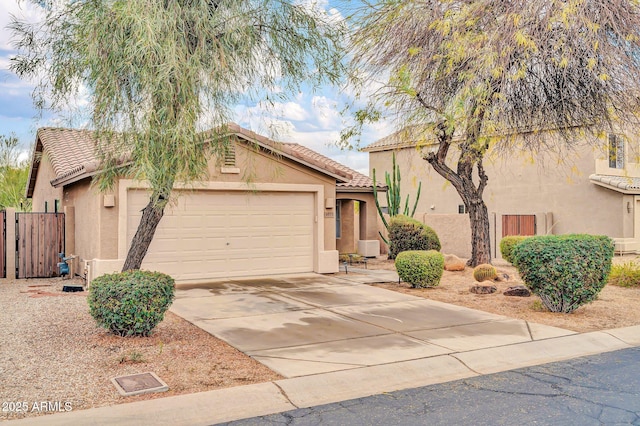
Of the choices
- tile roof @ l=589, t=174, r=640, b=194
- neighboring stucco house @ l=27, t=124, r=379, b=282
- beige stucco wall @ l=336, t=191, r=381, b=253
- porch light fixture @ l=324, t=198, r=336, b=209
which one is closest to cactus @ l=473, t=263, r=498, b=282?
neighboring stucco house @ l=27, t=124, r=379, b=282

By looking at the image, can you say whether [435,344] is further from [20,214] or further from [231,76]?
[20,214]

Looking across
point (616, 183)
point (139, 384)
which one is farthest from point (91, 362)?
point (616, 183)

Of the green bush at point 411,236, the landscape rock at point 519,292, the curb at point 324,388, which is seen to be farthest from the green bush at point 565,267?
the green bush at point 411,236

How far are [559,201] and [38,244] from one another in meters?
19.9

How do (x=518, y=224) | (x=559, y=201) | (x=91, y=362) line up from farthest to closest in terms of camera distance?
(x=559, y=201) → (x=518, y=224) → (x=91, y=362)

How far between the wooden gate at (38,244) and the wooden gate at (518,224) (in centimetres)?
1648

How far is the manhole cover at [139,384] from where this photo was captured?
580 centimetres

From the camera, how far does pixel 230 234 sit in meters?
15.0

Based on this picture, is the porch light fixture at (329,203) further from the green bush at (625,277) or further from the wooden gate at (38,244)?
the wooden gate at (38,244)

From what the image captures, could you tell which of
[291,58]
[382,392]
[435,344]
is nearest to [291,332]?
[435,344]

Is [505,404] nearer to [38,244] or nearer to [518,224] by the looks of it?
[38,244]

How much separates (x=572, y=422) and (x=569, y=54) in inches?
413

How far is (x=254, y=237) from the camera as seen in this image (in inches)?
601

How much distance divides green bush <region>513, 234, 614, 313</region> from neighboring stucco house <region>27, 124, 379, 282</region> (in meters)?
6.21
